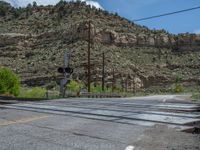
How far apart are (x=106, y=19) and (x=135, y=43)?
1441 cm

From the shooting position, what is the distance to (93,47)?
4092 inches

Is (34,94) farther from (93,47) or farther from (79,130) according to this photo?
(93,47)

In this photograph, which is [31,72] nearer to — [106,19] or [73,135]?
[106,19]

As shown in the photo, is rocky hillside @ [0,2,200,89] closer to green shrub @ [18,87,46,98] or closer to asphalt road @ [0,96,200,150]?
green shrub @ [18,87,46,98]

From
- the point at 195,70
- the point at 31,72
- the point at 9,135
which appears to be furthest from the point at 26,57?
the point at 9,135

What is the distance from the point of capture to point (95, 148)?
29.2 feet

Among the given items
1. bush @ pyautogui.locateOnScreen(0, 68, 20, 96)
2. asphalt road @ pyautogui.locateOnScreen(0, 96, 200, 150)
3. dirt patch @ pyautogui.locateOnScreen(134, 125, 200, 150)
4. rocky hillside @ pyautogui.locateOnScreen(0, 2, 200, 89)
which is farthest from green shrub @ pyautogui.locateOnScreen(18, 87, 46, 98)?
dirt patch @ pyautogui.locateOnScreen(134, 125, 200, 150)

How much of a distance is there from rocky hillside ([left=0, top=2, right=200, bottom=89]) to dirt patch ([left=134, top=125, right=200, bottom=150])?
78.4 m

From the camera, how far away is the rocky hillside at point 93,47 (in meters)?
94.5

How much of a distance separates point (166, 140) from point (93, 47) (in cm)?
9405

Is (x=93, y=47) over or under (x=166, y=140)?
over

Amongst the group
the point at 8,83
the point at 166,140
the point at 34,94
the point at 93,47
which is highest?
the point at 93,47

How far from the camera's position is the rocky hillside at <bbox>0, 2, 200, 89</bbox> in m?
94.5

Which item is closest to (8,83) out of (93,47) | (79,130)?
(93,47)
